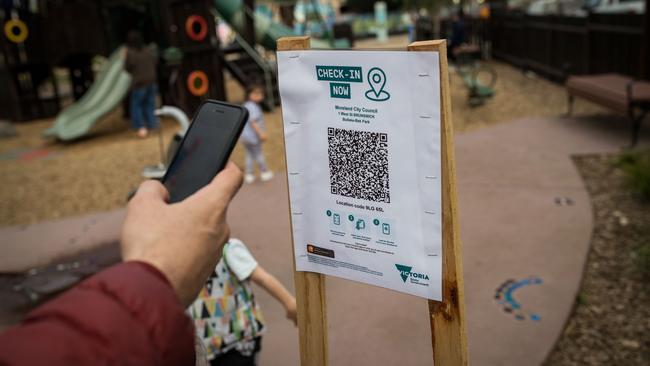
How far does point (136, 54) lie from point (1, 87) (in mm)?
5711

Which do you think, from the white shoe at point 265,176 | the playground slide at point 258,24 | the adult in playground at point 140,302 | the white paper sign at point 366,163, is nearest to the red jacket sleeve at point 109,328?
the adult in playground at point 140,302

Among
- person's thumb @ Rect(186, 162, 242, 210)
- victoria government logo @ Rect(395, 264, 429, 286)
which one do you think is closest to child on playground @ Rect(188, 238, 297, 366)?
victoria government logo @ Rect(395, 264, 429, 286)

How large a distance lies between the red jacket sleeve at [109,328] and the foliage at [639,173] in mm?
5727

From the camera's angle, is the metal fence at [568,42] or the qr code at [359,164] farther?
the metal fence at [568,42]

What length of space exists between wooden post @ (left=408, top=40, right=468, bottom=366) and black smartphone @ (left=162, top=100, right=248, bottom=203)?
1.84ft

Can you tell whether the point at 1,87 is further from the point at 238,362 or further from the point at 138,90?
the point at 238,362

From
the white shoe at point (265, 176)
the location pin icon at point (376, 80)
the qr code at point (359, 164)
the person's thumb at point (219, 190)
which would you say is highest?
the location pin icon at point (376, 80)

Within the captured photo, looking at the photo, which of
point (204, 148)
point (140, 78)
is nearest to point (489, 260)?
point (204, 148)

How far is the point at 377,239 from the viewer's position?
2078mm

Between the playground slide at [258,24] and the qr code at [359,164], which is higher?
the playground slide at [258,24]

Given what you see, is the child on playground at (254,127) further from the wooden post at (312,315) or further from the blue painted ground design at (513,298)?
the wooden post at (312,315)

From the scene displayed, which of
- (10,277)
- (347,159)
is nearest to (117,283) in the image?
(347,159)

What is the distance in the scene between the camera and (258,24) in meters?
15.2

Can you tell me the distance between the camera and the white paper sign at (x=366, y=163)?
6.23ft
